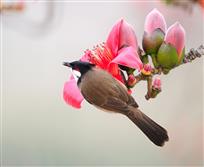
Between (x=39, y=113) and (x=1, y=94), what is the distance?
0.16 meters

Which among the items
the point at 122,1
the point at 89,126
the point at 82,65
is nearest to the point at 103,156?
the point at 89,126

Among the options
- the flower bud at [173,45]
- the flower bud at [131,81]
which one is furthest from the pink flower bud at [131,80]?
the flower bud at [173,45]

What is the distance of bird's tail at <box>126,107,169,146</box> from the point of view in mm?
1245

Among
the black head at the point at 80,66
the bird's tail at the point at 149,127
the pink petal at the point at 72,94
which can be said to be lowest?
the bird's tail at the point at 149,127

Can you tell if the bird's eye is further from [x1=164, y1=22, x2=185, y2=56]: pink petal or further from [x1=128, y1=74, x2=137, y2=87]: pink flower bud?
[x1=164, y1=22, x2=185, y2=56]: pink petal

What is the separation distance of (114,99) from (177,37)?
293 mm

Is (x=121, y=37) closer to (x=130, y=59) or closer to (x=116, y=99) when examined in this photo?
(x=130, y=59)

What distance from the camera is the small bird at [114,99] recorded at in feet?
4.07

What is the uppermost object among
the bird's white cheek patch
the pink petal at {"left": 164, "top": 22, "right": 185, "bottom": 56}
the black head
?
the pink petal at {"left": 164, "top": 22, "right": 185, "bottom": 56}

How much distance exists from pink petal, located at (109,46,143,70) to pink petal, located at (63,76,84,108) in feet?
0.54

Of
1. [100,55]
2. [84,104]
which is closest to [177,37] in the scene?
[100,55]

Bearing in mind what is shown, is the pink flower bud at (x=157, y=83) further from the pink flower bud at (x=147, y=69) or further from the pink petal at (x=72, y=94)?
the pink petal at (x=72, y=94)

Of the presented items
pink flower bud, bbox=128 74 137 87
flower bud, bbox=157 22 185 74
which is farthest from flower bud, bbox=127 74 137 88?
flower bud, bbox=157 22 185 74

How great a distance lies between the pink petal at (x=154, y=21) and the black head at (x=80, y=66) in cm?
23
